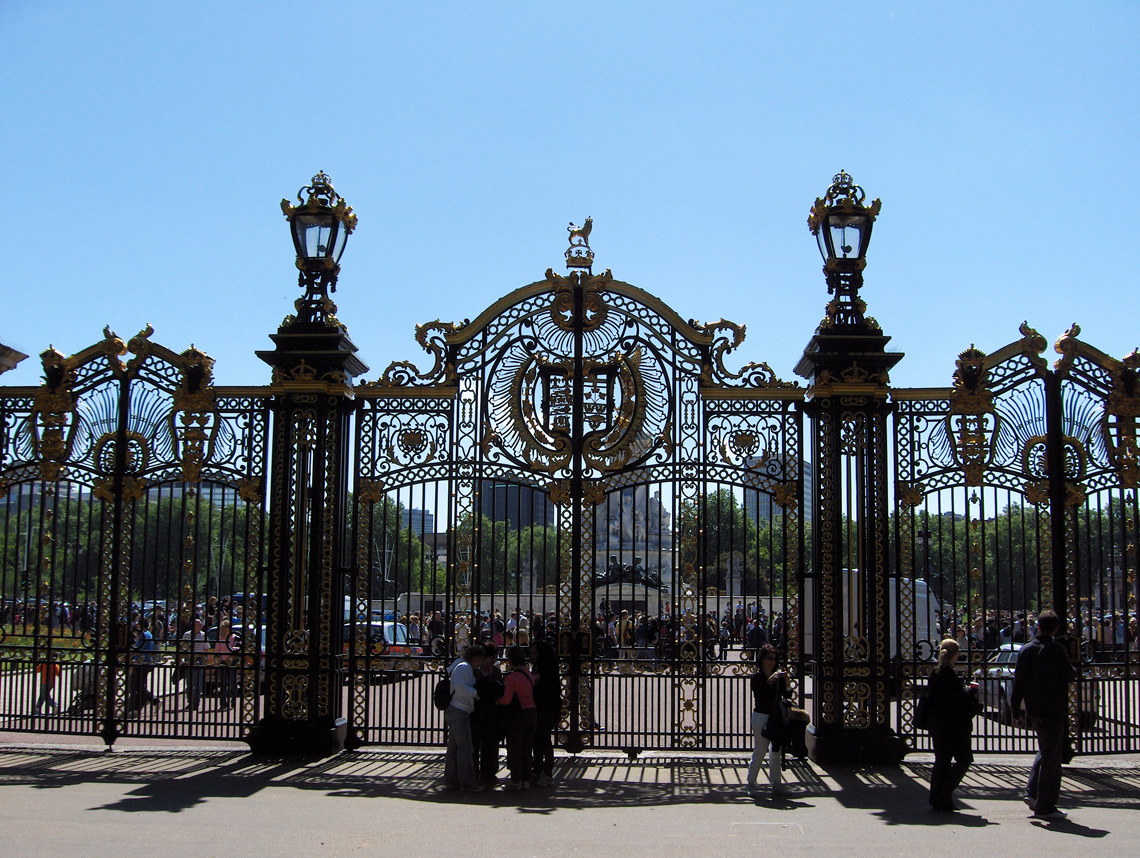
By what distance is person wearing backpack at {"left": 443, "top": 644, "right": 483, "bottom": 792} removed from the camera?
954 cm

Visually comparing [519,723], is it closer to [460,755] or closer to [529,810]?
[460,755]

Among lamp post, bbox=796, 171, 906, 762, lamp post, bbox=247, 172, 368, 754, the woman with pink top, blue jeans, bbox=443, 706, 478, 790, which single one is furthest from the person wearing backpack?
lamp post, bbox=796, 171, 906, 762

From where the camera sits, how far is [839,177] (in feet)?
38.1

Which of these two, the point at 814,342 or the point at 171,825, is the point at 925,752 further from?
the point at 171,825

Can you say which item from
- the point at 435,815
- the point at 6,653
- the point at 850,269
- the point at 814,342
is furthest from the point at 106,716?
the point at 850,269

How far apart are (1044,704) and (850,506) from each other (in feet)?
9.33

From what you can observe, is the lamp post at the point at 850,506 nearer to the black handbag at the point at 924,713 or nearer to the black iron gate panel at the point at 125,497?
the black handbag at the point at 924,713

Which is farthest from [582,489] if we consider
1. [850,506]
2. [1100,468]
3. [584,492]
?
[1100,468]

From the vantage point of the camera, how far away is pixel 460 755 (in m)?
9.55

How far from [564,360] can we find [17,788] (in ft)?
21.9

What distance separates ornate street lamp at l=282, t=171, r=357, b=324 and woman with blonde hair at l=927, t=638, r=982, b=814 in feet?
23.9

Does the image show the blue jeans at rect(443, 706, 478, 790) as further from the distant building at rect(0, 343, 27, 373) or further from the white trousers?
the distant building at rect(0, 343, 27, 373)

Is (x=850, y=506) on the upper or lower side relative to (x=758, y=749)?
upper

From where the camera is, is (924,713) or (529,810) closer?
(529,810)
